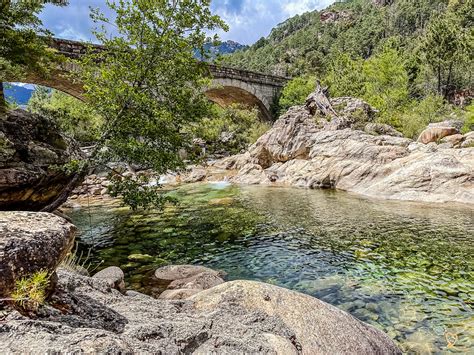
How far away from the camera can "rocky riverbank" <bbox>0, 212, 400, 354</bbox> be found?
230 centimetres

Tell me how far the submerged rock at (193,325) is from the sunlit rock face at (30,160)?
6516mm

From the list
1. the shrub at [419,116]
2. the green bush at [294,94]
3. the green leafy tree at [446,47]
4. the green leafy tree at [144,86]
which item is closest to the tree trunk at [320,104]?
the shrub at [419,116]

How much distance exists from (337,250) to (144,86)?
8450mm

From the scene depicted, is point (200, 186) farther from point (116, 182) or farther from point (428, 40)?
point (428, 40)

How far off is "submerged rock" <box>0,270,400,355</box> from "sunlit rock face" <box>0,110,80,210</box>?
6516 mm

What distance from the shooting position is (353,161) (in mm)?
23203

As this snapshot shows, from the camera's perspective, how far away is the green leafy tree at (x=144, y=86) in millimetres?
10703

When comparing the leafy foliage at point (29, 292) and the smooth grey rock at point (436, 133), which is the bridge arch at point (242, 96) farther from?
the leafy foliage at point (29, 292)

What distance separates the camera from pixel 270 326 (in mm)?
4043

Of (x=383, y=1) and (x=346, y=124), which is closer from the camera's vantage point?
(x=346, y=124)

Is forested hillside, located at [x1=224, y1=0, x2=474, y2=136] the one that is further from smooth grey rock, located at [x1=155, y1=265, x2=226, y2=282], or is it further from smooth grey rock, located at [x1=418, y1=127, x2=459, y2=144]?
smooth grey rock, located at [x1=155, y1=265, x2=226, y2=282]

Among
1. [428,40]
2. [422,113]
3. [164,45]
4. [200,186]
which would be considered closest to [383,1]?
[428,40]

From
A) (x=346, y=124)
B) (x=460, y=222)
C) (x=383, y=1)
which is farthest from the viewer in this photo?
(x=383, y=1)

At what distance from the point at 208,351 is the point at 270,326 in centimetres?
120
